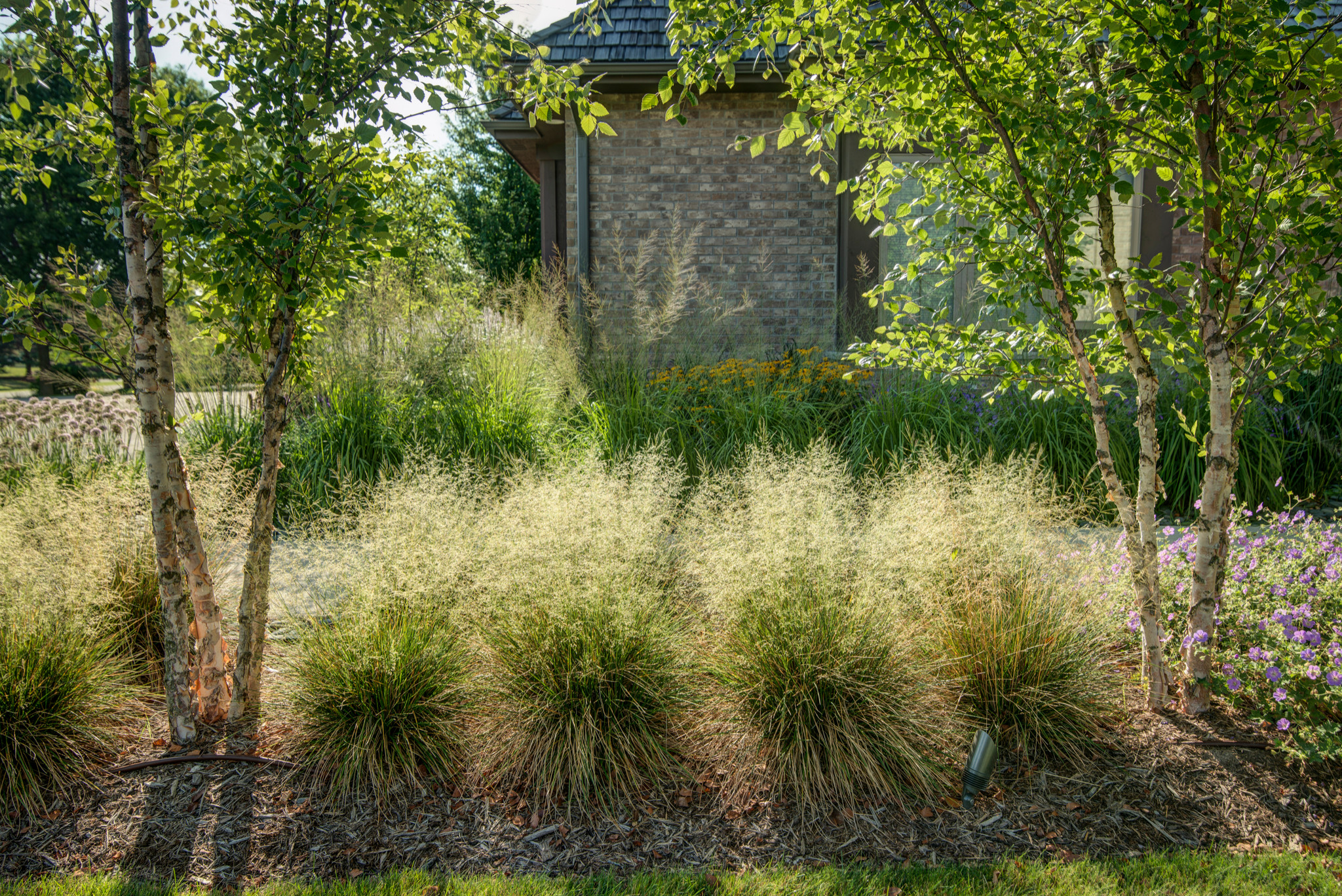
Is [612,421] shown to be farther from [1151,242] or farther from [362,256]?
[1151,242]

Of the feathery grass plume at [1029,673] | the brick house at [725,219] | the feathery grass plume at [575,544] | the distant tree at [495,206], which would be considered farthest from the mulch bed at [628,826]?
the distant tree at [495,206]

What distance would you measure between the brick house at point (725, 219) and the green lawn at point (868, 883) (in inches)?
229

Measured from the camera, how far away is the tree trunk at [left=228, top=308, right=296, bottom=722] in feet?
8.45

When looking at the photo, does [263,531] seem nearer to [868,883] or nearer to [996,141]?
[868,883]

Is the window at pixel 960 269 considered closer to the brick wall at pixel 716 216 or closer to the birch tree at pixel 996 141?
the brick wall at pixel 716 216

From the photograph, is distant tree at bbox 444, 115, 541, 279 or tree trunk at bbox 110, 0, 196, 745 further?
distant tree at bbox 444, 115, 541, 279

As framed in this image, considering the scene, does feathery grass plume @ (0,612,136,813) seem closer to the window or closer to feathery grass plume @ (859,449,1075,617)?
feathery grass plume @ (859,449,1075,617)

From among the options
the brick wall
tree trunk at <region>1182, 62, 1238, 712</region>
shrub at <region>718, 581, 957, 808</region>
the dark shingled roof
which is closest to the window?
the brick wall

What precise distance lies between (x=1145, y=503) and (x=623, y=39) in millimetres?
6424

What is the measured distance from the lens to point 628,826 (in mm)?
2246

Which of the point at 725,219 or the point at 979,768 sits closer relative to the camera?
the point at 979,768

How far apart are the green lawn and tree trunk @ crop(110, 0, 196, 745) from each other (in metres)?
0.64

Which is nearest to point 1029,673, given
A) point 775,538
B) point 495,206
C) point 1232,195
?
point 775,538

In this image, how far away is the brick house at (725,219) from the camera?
7617mm
